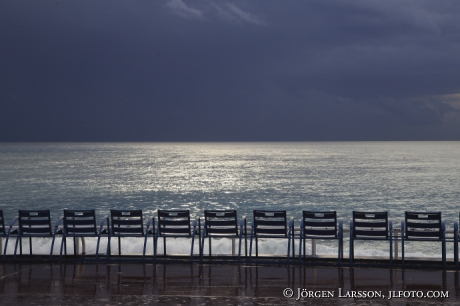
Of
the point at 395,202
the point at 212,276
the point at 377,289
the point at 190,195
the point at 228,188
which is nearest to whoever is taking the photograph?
the point at 377,289

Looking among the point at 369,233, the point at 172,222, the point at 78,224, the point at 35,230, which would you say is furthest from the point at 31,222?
the point at 369,233

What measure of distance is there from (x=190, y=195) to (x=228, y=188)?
771cm

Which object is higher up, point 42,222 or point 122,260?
point 42,222

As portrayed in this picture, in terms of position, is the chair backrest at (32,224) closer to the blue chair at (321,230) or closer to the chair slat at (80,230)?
the chair slat at (80,230)

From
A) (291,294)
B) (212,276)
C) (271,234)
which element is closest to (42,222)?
(212,276)

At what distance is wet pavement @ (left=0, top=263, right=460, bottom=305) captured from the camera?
7.76 meters

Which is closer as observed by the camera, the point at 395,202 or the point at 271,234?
the point at 271,234

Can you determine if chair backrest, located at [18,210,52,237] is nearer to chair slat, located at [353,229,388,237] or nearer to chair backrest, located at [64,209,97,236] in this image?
chair backrest, located at [64,209,97,236]

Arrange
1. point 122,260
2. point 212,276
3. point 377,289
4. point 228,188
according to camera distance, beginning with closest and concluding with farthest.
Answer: point 377,289 → point 212,276 → point 122,260 → point 228,188

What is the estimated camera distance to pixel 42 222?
35.4 ft

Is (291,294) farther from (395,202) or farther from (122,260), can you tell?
(395,202)

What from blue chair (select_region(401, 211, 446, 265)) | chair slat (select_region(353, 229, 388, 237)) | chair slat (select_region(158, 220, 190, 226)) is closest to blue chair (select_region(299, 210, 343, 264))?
chair slat (select_region(353, 229, 388, 237))

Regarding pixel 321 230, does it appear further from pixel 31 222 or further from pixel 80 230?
pixel 31 222

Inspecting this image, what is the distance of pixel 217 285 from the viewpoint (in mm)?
8633
